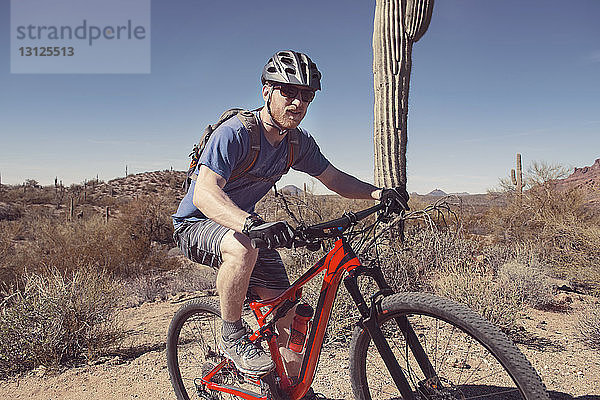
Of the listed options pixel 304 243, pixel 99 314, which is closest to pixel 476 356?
pixel 304 243

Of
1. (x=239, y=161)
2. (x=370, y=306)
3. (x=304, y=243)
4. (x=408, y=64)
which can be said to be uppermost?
(x=408, y=64)

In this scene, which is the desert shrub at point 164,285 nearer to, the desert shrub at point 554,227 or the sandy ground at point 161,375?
the sandy ground at point 161,375

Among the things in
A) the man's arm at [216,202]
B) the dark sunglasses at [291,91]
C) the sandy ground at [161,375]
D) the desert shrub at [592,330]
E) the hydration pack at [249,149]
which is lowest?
the sandy ground at [161,375]

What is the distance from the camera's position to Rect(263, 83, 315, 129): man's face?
2.56 metres

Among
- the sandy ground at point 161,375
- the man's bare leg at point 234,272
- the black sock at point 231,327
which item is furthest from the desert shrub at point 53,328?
the man's bare leg at point 234,272

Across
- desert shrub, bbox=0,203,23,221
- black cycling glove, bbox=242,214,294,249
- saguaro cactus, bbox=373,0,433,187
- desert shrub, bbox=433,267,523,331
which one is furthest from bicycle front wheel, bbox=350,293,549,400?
desert shrub, bbox=0,203,23,221

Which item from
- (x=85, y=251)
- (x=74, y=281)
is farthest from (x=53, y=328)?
(x=85, y=251)

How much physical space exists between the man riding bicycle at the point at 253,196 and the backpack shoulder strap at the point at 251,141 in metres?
0.02

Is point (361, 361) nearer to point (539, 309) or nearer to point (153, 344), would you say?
point (153, 344)

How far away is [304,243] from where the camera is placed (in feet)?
6.92

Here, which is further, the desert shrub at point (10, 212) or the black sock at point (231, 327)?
the desert shrub at point (10, 212)

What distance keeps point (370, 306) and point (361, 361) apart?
0.33 meters

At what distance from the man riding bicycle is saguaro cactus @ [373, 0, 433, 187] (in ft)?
14.3

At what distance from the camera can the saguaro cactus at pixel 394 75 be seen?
7.24m
